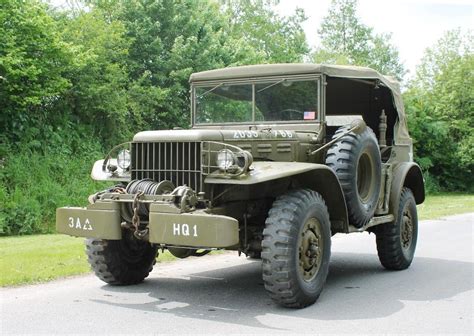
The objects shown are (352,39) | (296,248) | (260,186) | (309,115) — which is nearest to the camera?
(296,248)

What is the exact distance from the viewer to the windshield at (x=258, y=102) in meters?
7.52

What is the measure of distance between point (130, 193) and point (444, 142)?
1149 inches

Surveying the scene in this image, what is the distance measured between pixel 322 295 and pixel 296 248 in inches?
43.9

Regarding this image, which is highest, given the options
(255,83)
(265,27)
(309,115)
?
(265,27)

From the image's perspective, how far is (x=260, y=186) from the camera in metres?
6.64

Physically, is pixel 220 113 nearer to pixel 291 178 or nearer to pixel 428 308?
pixel 291 178

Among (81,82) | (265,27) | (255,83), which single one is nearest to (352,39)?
(265,27)

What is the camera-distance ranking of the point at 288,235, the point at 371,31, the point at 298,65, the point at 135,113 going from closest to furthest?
the point at 288,235
the point at 298,65
the point at 135,113
the point at 371,31

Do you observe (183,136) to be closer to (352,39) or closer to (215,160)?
(215,160)

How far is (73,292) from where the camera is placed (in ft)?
22.3

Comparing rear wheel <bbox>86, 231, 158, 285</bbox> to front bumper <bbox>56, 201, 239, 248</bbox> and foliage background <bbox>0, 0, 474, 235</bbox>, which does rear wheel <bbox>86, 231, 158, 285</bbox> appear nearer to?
front bumper <bbox>56, 201, 239, 248</bbox>

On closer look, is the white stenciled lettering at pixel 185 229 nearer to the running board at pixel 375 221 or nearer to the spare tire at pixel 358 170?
the spare tire at pixel 358 170

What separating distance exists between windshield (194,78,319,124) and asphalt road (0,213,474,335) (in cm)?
187

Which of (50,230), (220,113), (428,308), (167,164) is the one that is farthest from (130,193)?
(50,230)
